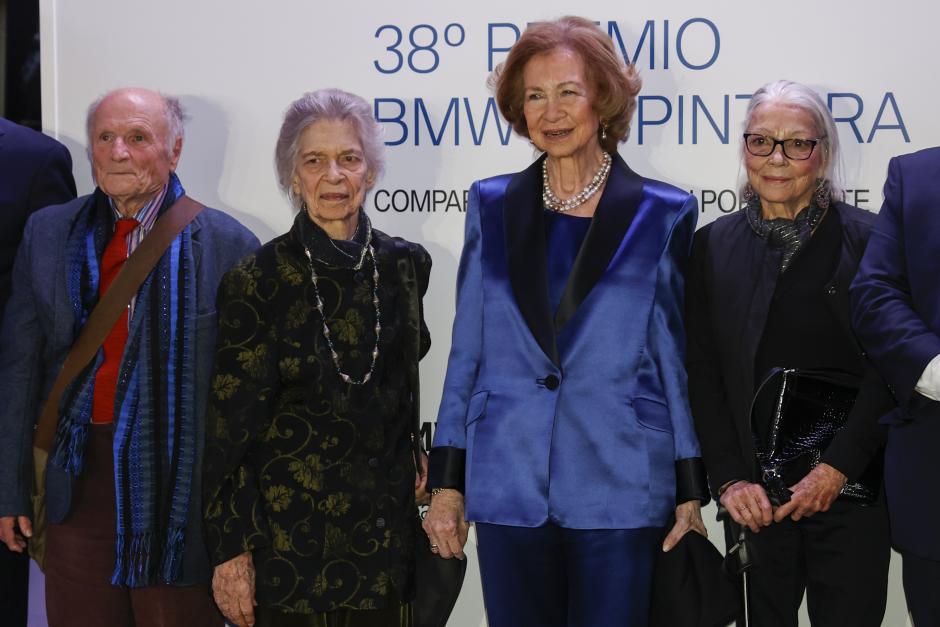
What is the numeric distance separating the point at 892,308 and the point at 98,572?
2088 millimetres

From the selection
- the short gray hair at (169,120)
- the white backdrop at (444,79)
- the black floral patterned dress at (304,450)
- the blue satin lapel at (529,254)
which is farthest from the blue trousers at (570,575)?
the short gray hair at (169,120)

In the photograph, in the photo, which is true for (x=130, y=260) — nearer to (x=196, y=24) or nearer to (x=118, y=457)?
(x=118, y=457)

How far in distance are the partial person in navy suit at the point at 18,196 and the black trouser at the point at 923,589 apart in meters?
2.41

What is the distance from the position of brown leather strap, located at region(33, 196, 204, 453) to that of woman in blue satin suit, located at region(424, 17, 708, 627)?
864 millimetres

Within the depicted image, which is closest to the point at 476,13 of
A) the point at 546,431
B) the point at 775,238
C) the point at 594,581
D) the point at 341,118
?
the point at 341,118

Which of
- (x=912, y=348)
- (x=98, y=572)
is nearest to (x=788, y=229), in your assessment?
(x=912, y=348)

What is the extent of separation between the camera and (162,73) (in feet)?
12.5

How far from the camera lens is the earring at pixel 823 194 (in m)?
2.84

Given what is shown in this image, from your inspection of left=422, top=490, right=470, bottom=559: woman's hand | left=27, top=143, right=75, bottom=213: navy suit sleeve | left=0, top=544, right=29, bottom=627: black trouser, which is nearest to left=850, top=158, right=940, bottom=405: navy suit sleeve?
left=422, top=490, right=470, bottom=559: woman's hand

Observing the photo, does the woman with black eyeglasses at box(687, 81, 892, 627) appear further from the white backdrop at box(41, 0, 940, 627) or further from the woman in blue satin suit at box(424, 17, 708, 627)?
the white backdrop at box(41, 0, 940, 627)

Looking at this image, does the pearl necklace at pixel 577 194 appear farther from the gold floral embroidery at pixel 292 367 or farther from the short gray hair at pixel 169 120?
the short gray hair at pixel 169 120

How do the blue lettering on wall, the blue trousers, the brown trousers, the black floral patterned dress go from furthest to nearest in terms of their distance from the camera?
the blue lettering on wall
the brown trousers
the black floral patterned dress
the blue trousers

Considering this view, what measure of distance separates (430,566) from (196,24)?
81.3 inches

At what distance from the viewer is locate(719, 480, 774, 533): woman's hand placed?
2.65m
